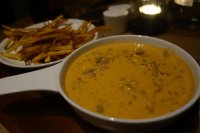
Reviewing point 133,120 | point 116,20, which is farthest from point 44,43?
point 133,120

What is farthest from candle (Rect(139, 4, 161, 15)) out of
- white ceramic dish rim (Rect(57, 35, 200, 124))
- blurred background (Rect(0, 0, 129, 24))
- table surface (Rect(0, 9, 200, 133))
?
table surface (Rect(0, 9, 200, 133))

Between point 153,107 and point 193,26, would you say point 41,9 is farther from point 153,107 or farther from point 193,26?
point 153,107

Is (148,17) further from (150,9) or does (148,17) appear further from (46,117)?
(46,117)

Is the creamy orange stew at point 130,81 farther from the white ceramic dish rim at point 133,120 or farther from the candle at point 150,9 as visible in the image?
the candle at point 150,9

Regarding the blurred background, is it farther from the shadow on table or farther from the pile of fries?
the shadow on table


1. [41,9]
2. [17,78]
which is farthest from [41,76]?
[41,9]

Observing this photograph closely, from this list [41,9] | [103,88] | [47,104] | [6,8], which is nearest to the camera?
[103,88]

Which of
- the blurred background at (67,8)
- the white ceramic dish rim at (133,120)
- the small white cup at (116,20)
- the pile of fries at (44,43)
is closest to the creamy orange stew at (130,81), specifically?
the white ceramic dish rim at (133,120)
